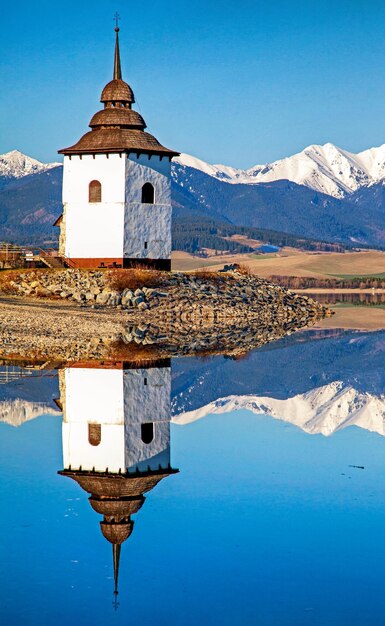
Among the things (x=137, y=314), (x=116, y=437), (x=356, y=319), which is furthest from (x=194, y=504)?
(x=356, y=319)

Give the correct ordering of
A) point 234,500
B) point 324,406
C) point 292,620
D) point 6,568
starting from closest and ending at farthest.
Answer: point 292,620 → point 6,568 → point 234,500 → point 324,406

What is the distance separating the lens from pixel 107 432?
20.5 m

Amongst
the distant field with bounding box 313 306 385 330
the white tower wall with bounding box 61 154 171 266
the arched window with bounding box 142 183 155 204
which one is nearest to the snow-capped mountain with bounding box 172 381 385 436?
the white tower wall with bounding box 61 154 171 266

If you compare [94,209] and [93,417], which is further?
[94,209]

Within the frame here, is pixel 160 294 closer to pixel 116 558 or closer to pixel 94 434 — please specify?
pixel 94 434

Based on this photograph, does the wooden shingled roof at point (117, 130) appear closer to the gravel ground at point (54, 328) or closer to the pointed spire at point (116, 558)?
the gravel ground at point (54, 328)

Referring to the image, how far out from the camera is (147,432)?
67.4 ft

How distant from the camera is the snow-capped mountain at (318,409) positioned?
22266 millimetres

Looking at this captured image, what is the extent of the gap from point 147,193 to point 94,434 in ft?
112

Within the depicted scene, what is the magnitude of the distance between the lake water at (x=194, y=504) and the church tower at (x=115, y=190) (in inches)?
970

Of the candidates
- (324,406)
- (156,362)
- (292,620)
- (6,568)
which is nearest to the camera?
(292,620)

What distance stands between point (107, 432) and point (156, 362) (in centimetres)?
1135

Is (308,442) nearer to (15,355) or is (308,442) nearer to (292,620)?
(292,620)

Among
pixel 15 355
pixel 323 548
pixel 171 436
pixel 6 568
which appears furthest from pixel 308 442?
pixel 15 355
